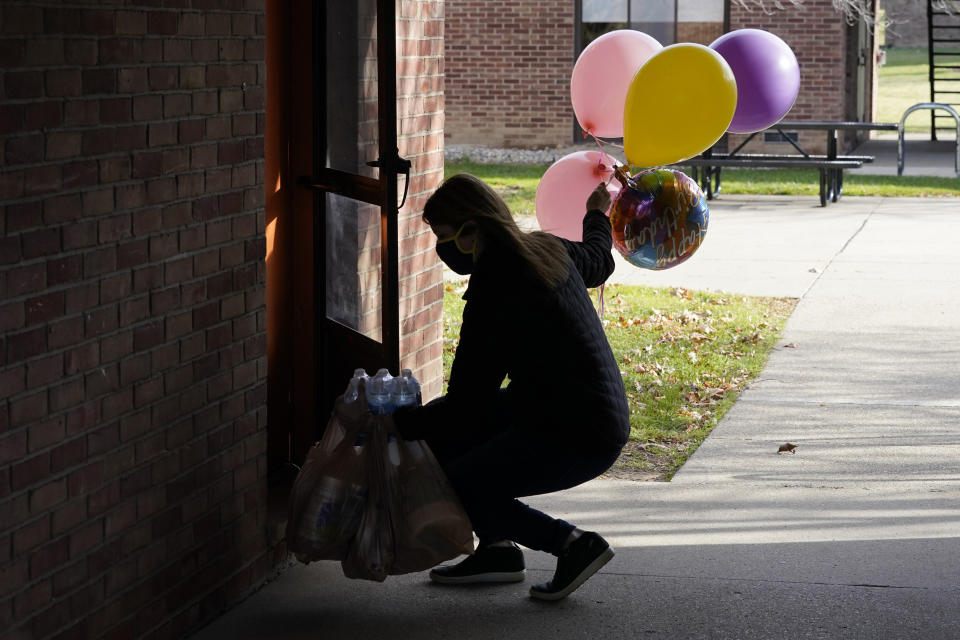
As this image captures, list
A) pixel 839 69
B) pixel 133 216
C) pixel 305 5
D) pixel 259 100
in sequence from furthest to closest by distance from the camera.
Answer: pixel 839 69 → pixel 305 5 → pixel 259 100 → pixel 133 216

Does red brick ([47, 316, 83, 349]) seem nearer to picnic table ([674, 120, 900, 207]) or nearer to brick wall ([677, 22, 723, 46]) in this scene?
picnic table ([674, 120, 900, 207])

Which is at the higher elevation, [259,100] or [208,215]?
[259,100]

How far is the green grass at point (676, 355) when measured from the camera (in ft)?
21.3

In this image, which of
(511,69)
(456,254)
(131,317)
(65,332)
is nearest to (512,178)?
(511,69)

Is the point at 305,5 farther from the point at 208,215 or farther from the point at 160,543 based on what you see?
the point at 160,543

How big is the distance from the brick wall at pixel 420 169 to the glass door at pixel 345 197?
57cm

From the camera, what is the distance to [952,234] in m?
12.4

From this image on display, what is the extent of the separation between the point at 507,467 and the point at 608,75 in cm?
199

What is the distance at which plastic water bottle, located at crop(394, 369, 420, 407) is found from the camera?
4157 mm

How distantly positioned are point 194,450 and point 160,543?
0.31 metres

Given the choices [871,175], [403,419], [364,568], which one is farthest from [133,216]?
[871,175]

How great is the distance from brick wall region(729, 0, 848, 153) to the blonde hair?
52.0 feet

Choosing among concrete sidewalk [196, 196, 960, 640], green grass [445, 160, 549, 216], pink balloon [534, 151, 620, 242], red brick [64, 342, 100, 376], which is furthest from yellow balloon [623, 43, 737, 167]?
green grass [445, 160, 549, 216]

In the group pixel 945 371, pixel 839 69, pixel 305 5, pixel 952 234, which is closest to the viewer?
pixel 305 5
